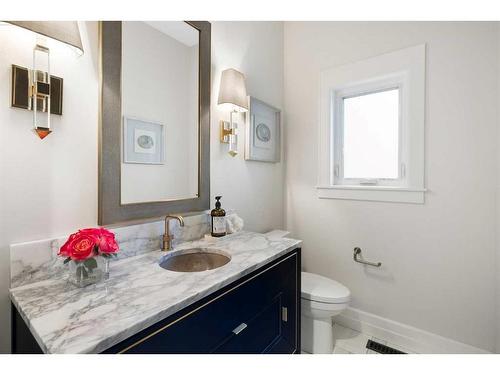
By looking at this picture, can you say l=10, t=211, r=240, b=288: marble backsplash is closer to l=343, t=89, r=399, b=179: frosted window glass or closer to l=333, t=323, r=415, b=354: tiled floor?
l=333, t=323, r=415, b=354: tiled floor

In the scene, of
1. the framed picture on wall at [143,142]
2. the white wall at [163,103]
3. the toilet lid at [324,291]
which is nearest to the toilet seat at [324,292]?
the toilet lid at [324,291]

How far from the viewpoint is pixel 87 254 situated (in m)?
0.77

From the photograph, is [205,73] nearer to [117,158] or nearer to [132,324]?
[117,158]

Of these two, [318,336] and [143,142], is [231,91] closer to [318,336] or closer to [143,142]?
[143,142]

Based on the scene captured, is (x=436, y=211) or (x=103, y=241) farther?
(x=436, y=211)

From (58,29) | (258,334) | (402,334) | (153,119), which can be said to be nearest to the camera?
(58,29)

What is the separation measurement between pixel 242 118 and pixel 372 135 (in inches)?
39.4

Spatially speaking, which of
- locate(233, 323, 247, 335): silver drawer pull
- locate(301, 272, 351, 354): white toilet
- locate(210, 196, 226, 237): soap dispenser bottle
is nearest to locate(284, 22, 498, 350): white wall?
locate(301, 272, 351, 354): white toilet

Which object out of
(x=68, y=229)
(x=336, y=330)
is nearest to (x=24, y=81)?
(x=68, y=229)

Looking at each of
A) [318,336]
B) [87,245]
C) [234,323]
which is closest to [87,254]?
[87,245]

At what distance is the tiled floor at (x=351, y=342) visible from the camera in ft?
5.38

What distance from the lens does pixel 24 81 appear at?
813 millimetres

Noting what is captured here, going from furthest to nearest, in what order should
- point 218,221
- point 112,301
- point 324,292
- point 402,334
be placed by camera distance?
point 402,334, point 324,292, point 218,221, point 112,301

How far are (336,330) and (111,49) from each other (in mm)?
2226
